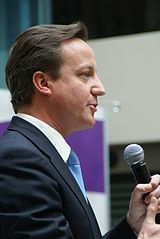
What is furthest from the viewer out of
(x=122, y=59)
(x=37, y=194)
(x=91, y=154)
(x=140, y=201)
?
(x=122, y=59)

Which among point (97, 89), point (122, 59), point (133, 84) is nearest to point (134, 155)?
point (97, 89)

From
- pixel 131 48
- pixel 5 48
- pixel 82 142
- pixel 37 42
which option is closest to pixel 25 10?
pixel 5 48

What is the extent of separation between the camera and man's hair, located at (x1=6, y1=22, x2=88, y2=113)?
8.95ft

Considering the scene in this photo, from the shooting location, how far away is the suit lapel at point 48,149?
258 centimetres

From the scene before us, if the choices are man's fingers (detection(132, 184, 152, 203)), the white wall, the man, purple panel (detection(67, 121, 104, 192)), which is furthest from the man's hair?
the white wall

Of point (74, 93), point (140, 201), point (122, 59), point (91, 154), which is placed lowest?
point (122, 59)

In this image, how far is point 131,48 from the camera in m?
9.65

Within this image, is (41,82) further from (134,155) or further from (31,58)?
(134,155)

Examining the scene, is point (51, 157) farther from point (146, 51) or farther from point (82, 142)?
point (146, 51)

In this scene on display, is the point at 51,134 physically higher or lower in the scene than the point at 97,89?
lower

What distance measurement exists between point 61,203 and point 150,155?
7.62 metres

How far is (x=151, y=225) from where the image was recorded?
2473 mm

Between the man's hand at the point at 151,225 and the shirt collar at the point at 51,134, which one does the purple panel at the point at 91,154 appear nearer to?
the shirt collar at the point at 51,134

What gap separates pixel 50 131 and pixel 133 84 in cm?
686
